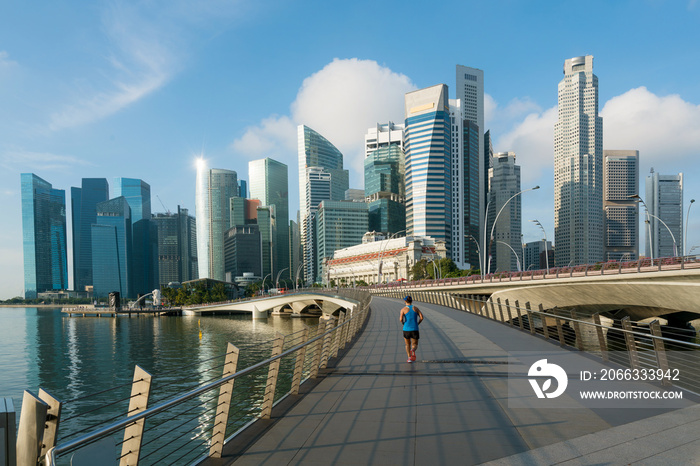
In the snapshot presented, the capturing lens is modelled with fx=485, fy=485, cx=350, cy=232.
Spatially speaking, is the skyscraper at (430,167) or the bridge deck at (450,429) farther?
the skyscraper at (430,167)

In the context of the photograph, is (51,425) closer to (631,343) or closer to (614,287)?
(631,343)

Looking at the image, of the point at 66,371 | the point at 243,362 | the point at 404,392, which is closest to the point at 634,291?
the point at 243,362

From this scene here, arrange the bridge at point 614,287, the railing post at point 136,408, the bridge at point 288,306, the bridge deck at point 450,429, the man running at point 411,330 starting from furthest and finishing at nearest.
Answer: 1. the bridge at point 288,306
2. the bridge at point 614,287
3. the man running at point 411,330
4. the bridge deck at point 450,429
5. the railing post at point 136,408

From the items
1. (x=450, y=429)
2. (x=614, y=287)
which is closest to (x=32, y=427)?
(x=450, y=429)

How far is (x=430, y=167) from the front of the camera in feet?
599

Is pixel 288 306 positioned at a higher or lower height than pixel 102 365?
lower

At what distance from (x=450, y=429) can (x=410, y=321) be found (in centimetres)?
590

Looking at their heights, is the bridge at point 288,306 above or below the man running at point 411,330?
below

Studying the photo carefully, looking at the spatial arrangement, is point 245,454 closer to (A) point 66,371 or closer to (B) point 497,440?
(B) point 497,440

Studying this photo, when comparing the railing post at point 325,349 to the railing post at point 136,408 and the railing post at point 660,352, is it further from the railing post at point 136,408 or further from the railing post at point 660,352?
the railing post at point 136,408

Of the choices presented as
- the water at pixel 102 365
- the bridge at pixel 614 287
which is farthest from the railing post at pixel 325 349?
the bridge at pixel 614 287

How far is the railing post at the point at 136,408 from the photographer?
4.62 metres

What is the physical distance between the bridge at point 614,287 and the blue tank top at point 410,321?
11766mm

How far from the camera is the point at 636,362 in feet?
31.3
